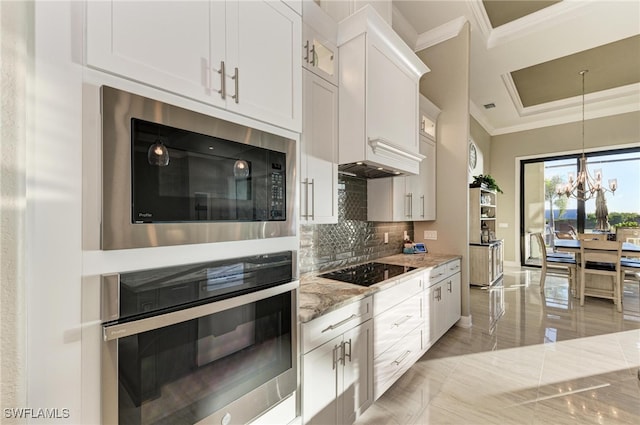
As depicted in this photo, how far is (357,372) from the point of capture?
5.94 ft

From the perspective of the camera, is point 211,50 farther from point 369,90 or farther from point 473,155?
A: point 473,155

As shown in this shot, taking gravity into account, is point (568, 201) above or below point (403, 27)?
below

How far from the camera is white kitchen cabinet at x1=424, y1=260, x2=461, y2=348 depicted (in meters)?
2.76

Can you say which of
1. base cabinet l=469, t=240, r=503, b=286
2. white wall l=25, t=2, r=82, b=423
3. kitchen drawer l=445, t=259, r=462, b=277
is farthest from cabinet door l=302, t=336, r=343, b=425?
base cabinet l=469, t=240, r=503, b=286

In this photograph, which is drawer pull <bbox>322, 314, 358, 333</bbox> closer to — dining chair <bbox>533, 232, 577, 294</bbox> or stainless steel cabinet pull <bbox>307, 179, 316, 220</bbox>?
stainless steel cabinet pull <bbox>307, 179, 316, 220</bbox>

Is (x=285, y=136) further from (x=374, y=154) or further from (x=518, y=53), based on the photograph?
(x=518, y=53)

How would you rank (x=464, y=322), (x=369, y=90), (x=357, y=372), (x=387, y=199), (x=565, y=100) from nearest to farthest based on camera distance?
(x=357, y=372) → (x=369, y=90) → (x=387, y=199) → (x=464, y=322) → (x=565, y=100)

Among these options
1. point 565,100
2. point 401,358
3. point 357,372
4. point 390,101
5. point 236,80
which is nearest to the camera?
point 236,80

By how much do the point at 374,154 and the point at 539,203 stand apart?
7.26 m

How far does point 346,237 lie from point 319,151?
1.05m

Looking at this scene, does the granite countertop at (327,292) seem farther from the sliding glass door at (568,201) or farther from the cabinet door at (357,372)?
the sliding glass door at (568,201)

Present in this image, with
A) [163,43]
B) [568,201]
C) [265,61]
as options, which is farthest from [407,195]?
[568,201]

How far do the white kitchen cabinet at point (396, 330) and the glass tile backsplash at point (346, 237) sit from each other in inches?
24.7

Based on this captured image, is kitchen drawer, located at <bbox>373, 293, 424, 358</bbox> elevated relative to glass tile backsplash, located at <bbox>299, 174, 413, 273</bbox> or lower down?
lower down
